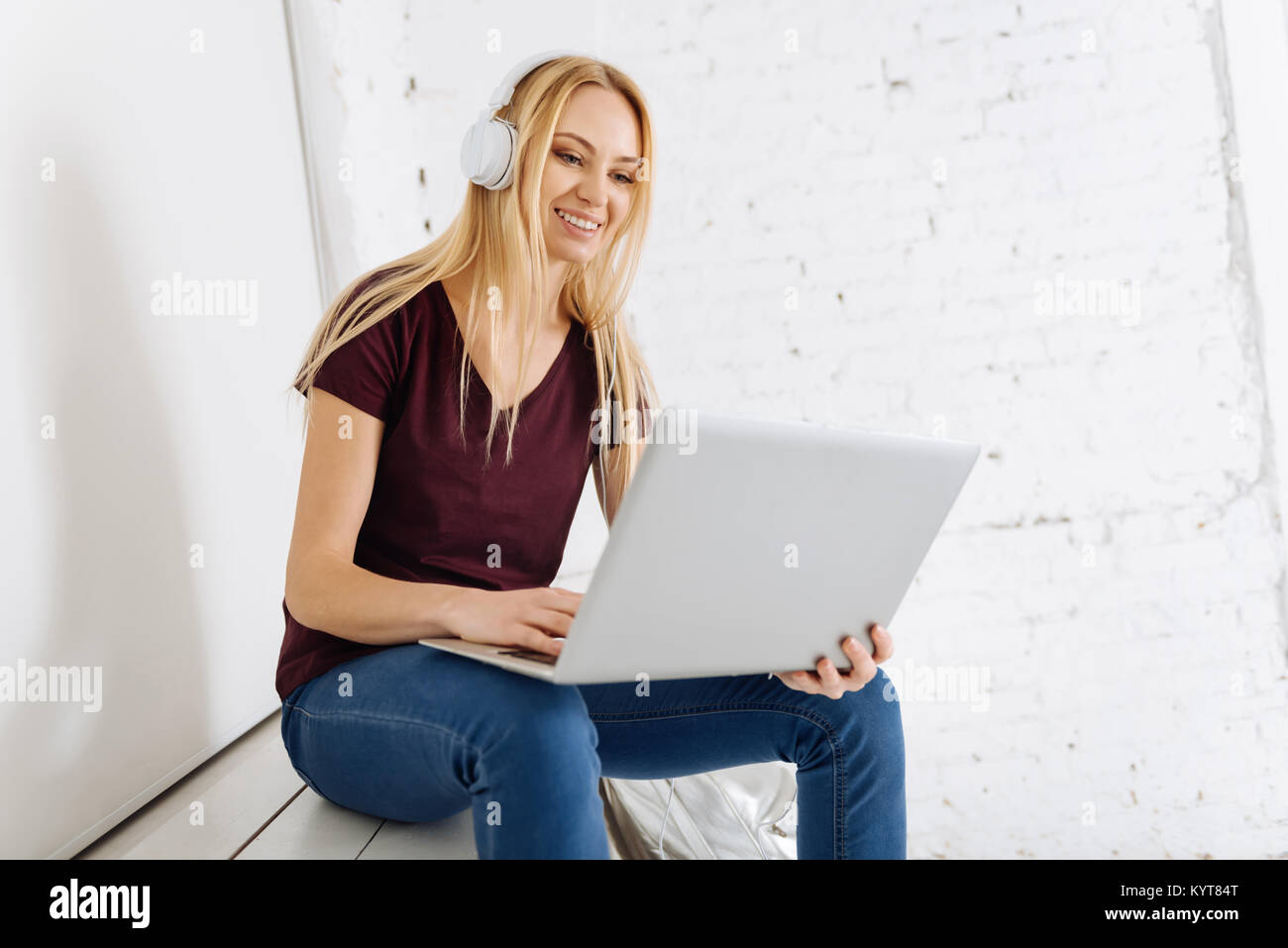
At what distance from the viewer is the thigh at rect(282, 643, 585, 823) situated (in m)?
0.83

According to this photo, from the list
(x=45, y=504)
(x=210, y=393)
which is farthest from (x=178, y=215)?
(x=45, y=504)

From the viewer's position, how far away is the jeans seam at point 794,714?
1.08 m

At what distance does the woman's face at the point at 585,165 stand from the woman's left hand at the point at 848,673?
27.1 inches

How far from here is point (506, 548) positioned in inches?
47.3

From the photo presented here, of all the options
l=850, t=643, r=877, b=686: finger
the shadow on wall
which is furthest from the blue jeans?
the shadow on wall

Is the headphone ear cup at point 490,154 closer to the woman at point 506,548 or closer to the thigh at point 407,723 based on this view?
the woman at point 506,548

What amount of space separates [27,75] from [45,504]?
0.46m

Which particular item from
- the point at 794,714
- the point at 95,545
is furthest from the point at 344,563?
the point at 794,714

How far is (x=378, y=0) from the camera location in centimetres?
203

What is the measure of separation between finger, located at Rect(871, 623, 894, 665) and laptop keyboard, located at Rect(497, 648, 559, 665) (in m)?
0.36

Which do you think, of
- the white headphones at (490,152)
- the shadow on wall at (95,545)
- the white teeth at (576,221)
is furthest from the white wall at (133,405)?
the white teeth at (576,221)

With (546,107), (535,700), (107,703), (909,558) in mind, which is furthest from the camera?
(546,107)

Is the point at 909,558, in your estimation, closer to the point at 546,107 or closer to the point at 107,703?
the point at 546,107

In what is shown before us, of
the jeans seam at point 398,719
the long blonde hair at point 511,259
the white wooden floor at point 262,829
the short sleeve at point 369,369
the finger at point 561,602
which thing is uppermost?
the long blonde hair at point 511,259
